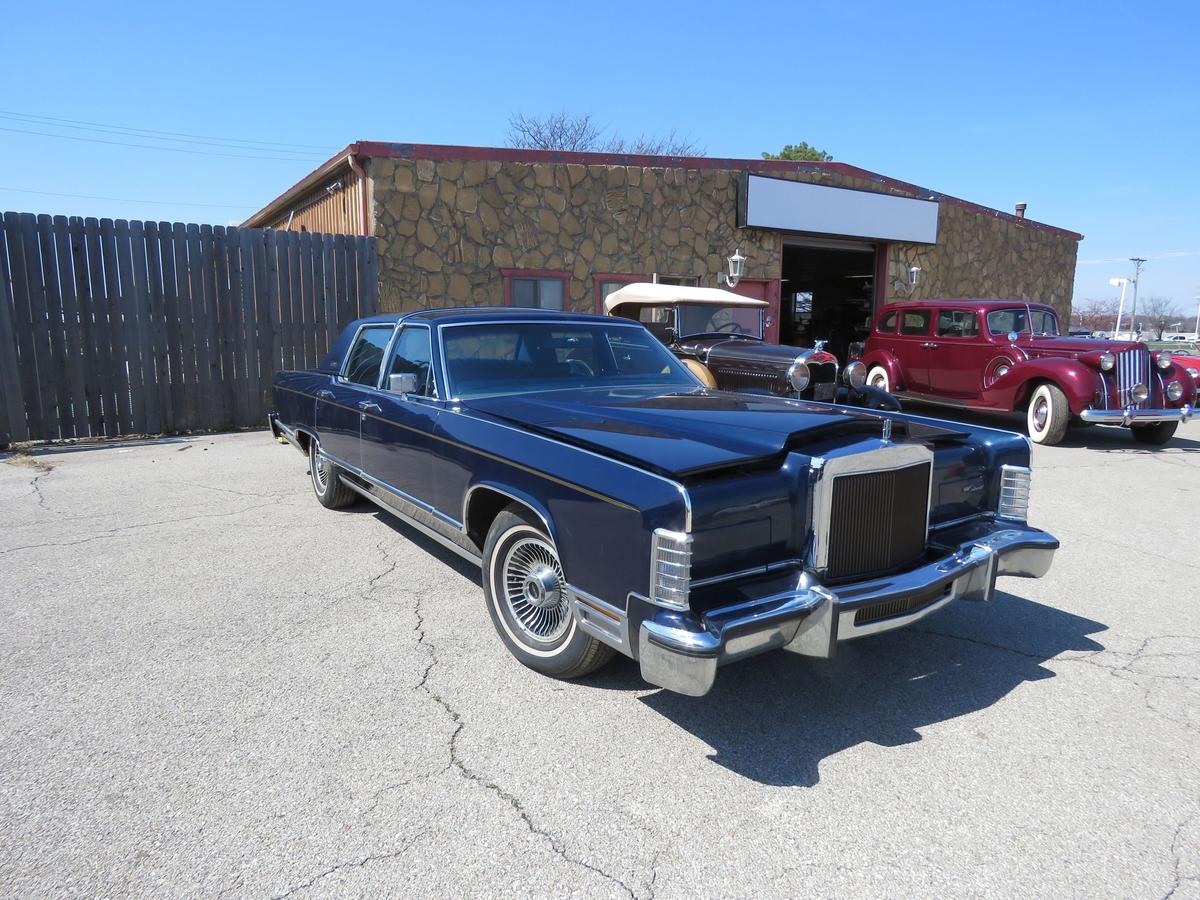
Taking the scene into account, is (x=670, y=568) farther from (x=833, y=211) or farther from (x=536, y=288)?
(x=833, y=211)

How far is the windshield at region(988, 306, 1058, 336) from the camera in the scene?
35.4 ft

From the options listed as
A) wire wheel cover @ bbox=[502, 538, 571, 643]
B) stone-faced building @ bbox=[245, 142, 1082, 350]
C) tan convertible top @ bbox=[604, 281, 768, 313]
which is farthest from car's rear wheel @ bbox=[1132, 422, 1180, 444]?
wire wheel cover @ bbox=[502, 538, 571, 643]

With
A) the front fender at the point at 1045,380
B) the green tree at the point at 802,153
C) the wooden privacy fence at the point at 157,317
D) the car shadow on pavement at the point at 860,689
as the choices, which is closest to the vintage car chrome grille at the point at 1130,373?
the front fender at the point at 1045,380

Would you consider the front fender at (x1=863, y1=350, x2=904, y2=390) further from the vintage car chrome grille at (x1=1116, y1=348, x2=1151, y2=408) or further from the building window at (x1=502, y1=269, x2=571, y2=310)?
the building window at (x1=502, y1=269, x2=571, y2=310)

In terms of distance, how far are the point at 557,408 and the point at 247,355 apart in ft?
→ 25.2

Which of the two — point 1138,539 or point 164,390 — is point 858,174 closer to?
point 1138,539

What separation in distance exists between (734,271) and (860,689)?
37.2ft

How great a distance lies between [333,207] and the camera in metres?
12.4

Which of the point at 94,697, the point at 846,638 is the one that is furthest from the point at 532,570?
the point at 94,697

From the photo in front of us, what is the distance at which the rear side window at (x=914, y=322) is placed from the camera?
11.8m

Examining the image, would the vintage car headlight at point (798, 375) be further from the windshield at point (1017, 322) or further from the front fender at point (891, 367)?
the front fender at point (891, 367)

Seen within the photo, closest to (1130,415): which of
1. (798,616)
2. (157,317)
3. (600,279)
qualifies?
(600,279)

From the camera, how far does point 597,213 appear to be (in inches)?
491

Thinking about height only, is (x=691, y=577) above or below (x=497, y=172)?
below
